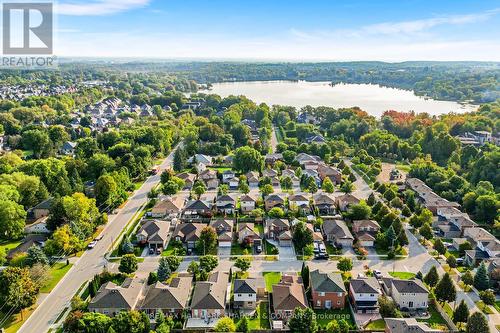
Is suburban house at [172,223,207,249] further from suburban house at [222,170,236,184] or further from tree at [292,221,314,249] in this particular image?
suburban house at [222,170,236,184]

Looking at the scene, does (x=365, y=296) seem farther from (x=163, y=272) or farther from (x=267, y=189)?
(x=267, y=189)

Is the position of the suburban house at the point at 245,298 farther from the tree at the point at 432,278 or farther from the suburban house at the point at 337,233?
the tree at the point at 432,278

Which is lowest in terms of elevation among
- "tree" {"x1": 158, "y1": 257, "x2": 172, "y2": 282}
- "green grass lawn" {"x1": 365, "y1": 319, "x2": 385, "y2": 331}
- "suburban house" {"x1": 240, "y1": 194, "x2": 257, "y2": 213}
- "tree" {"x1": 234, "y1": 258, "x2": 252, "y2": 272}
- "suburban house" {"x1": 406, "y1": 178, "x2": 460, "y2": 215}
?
"green grass lawn" {"x1": 365, "y1": 319, "x2": 385, "y2": 331}

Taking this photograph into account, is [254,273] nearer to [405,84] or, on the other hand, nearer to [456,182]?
[456,182]

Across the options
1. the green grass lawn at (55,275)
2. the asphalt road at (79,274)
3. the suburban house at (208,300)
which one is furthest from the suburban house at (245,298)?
the green grass lawn at (55,275)

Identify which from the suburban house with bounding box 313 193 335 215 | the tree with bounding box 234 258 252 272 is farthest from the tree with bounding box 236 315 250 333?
the suburban house with bounding box 313 193 335 215

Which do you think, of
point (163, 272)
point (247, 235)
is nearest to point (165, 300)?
point (163, 272)
